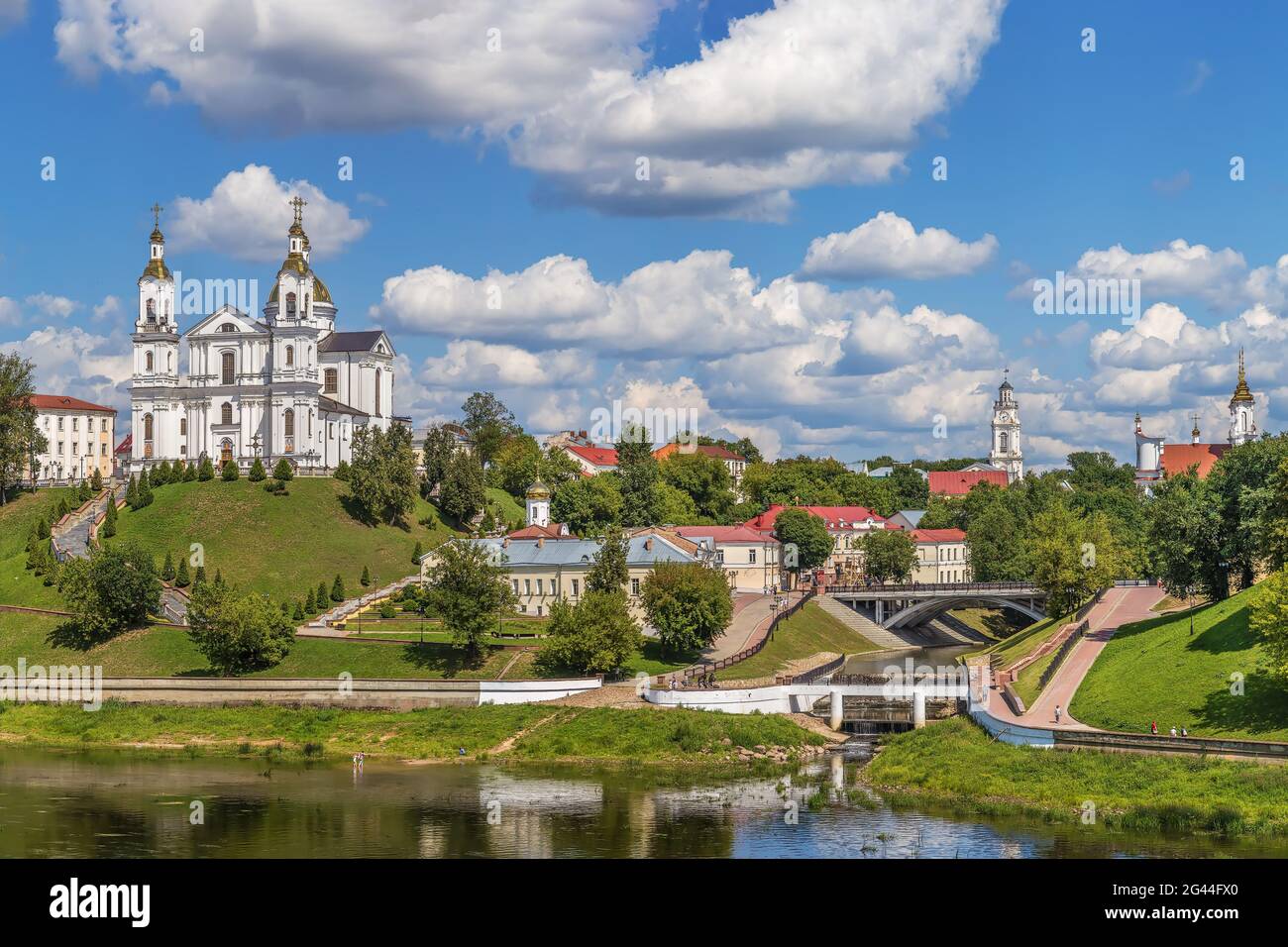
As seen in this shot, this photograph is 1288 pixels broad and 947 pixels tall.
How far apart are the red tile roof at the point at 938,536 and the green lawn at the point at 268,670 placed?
251ft

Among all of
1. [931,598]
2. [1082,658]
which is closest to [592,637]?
[1082,658]

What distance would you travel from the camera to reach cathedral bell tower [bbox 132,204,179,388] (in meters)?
120

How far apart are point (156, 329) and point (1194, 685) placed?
93.6 m

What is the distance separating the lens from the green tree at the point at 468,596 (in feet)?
239

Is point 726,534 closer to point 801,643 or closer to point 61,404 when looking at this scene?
point 801,643

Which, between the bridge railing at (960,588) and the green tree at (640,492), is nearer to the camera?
the bridge railing at (960,588)

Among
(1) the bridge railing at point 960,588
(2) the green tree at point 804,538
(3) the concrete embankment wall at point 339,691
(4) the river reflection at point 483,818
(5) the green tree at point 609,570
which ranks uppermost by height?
(2) the green tree at point 804,538

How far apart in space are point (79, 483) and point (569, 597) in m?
46.6

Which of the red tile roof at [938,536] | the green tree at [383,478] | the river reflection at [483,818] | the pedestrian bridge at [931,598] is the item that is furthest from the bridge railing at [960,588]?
the river reflection at [483,818]

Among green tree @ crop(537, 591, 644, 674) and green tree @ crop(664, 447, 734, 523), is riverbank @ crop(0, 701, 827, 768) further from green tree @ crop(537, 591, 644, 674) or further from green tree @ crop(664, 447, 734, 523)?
green tree @ crop(664, 447, 734, 523)

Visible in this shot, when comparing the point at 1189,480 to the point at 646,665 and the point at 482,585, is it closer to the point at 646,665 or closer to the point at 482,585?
the point at 646,665

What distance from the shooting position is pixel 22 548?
96625mm

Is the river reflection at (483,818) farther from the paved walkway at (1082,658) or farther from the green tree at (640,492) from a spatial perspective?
the green tree at (640,492)
